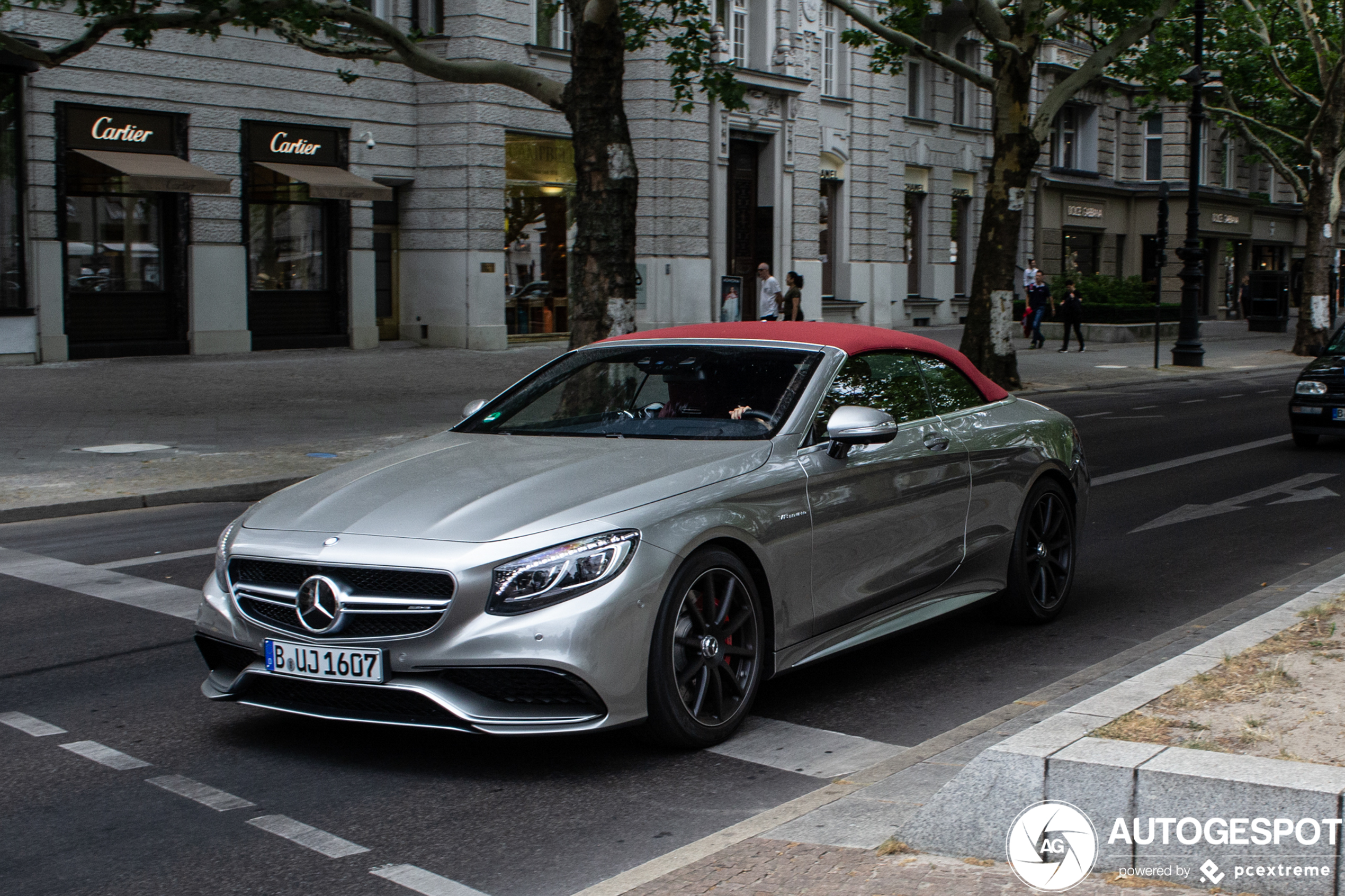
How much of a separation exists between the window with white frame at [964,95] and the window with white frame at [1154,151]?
12226 mm

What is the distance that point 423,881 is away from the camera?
3.97 m

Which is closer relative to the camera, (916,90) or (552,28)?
(552,28)

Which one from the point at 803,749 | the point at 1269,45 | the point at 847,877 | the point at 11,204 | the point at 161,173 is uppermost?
the point at 1269,45

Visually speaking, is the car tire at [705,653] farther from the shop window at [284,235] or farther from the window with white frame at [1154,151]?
the window with white frame at [1154,151]

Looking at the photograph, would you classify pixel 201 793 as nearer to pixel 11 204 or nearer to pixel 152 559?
pixel 152 559

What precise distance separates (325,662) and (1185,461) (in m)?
11.5

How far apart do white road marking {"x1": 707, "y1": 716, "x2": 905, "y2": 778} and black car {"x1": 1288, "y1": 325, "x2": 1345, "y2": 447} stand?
1147 cm

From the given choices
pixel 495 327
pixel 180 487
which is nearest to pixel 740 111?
pixel 495 327

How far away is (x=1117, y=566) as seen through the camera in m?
8.84

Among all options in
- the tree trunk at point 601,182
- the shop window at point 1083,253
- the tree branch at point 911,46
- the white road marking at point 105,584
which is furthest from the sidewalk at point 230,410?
the shop window at point 1083,253

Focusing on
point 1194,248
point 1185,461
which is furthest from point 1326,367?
point 1194,248

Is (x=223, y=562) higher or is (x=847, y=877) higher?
(x=223, y=562)

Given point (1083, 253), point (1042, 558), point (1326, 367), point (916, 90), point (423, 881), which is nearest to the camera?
point (423, 881)

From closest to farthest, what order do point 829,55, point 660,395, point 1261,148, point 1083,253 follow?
point 660,395 → point 829,55 → point 1261,148 → point 1083,253
